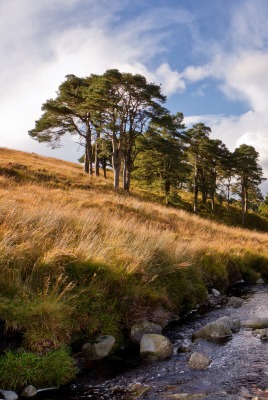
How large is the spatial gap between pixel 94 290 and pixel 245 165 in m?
47.8

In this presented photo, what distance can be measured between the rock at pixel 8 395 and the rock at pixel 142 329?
276cm

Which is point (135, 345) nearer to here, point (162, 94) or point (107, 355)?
point (107, 355)

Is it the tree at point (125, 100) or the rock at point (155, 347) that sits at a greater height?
the tree at point (125, 100)

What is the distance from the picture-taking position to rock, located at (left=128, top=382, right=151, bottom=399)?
498 centimetres

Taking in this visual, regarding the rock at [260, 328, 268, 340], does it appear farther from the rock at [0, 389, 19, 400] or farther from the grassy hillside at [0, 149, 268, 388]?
the rock at [0, 389, 19, 400]

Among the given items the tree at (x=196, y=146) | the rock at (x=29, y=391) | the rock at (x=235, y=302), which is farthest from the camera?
the tree at (x=196, y=146)

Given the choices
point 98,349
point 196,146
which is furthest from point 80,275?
point 196,146

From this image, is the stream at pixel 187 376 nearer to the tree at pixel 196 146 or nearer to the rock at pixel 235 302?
the rock at pixel 235 302

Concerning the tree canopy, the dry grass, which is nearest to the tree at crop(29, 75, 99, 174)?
the tree canopy

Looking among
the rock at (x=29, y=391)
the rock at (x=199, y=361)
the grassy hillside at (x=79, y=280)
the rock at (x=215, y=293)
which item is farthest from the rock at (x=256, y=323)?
the rock at (x=29, y=391)

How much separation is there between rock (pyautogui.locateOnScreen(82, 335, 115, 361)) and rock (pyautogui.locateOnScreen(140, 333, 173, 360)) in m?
0.64

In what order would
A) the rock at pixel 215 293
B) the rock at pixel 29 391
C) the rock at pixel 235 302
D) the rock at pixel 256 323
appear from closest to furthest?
the rock at pixel 29 391 < the rock at pixel 256 323 < the rock at pixel 235 302 < the rock at pixel 215 293

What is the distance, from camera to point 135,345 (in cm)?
688

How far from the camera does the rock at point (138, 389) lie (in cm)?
498
